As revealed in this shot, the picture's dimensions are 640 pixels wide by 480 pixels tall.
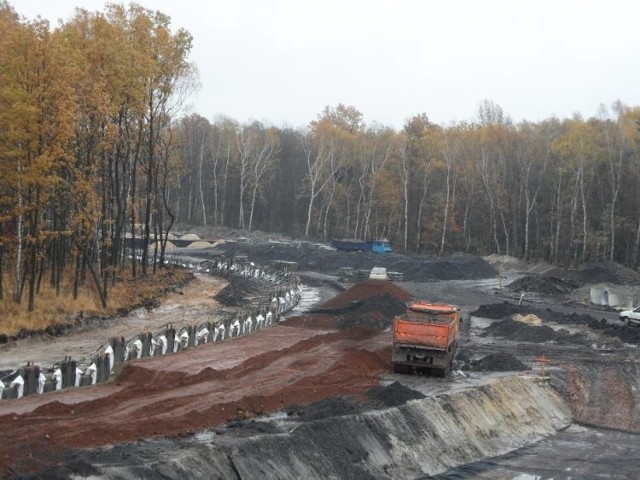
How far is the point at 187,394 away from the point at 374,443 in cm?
614

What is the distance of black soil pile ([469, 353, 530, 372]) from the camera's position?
2844 centimetres

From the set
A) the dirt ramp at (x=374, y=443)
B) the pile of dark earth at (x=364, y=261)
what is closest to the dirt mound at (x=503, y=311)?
the dirt ramp at (x=374, y=443)

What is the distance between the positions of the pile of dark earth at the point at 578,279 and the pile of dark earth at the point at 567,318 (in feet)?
39.0

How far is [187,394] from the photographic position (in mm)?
21344

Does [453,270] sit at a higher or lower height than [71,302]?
higher

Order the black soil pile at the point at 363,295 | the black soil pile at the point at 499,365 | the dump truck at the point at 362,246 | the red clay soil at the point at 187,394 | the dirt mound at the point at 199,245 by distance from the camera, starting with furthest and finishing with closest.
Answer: the dirt mound at the point at 199,245, the dump truck at the point at 362,246, the black soil pile at the point at 363,295, the black soil pile at the point at 499,365, the red clay soil at the point at 187,394

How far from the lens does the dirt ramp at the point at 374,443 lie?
46.2 ft

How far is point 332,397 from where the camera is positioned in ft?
67.2

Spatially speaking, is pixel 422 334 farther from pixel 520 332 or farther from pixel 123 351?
pixel 520 332

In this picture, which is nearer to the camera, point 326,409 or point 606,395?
point 326,409

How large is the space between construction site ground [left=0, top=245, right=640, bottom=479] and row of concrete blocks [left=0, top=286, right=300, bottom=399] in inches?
26.3

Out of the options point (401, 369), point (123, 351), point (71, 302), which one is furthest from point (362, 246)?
point (123, 351)

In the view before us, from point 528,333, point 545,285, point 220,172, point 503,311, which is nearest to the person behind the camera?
point 528,333

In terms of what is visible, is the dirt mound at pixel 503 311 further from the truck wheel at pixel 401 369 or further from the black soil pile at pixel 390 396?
the black soil pile at pixel 390 396
